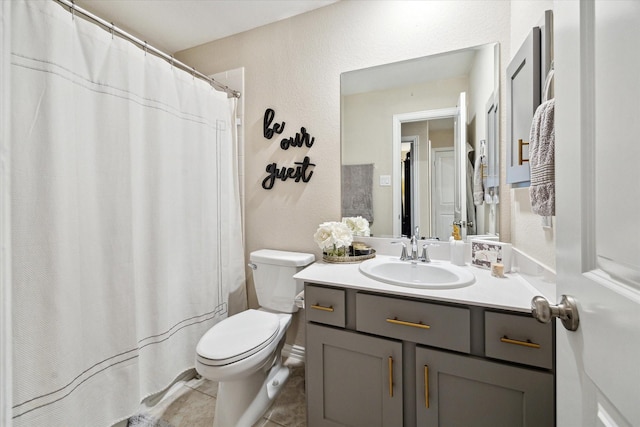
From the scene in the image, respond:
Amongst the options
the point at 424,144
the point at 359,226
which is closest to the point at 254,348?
the point at 359,226

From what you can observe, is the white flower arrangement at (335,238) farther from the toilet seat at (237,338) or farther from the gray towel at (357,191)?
the toilet seat at (237,338)

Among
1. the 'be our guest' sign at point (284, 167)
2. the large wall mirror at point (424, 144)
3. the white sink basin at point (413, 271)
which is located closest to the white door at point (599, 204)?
the white sink basin at point (413, 271)

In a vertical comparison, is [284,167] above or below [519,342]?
above

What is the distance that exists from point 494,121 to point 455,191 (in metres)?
0.41

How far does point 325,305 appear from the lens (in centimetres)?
126

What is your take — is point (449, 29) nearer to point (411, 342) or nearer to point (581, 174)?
point (581, 174)

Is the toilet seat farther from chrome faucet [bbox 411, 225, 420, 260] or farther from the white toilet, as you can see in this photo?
chrome faucet [bbox 411, 225, 420, 260]

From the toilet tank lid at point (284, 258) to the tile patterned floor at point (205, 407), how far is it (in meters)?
0.76

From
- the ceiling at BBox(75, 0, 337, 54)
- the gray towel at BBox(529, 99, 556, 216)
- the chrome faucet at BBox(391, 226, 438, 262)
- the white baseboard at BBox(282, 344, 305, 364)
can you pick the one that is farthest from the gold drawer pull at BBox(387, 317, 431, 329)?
the ceiling at BBox(75, 0, 337, 54)

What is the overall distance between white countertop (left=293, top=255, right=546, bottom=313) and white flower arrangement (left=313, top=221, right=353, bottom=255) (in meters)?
0.18

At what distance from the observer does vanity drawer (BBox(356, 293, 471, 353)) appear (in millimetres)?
1024

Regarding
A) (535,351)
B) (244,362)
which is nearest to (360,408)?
(244,362)

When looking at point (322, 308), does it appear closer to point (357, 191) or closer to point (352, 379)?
point (352, 379)

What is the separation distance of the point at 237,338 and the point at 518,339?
120 centimetres
